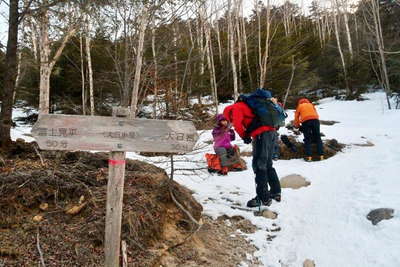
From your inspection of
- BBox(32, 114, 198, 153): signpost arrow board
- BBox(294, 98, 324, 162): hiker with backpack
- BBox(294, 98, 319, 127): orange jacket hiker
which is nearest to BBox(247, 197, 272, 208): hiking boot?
BBox(32, 114, 198, 153): signpost arrow board

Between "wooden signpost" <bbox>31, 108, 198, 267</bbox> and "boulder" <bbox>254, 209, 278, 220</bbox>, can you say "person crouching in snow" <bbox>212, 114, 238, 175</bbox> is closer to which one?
"boulder" <bbox>254, 209, 278, 220</bbox>

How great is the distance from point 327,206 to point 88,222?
318cm

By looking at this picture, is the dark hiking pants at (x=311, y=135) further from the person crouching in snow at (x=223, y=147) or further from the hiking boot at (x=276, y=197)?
the hiking boot at (x=276, y=197)

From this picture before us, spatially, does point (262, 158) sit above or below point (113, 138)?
below

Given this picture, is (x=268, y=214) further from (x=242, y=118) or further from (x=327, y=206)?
(x=242, y=118)

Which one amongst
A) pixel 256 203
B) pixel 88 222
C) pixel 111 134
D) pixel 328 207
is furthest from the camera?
pixel 256 203

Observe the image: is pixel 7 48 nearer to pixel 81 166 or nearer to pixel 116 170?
pixel 81 166

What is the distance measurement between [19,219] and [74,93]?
41.2ft

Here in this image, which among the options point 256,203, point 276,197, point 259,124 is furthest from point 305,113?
point 256,203

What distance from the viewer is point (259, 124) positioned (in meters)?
4.17

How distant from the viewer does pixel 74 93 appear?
14016mm

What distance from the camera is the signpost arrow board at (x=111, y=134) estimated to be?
6.40 ft

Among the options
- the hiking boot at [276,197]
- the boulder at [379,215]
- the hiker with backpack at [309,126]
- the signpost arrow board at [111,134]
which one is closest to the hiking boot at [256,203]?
the hiking boot at [276,197]

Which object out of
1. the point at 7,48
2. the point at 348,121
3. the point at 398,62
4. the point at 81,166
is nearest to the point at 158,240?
the point at 81,166
